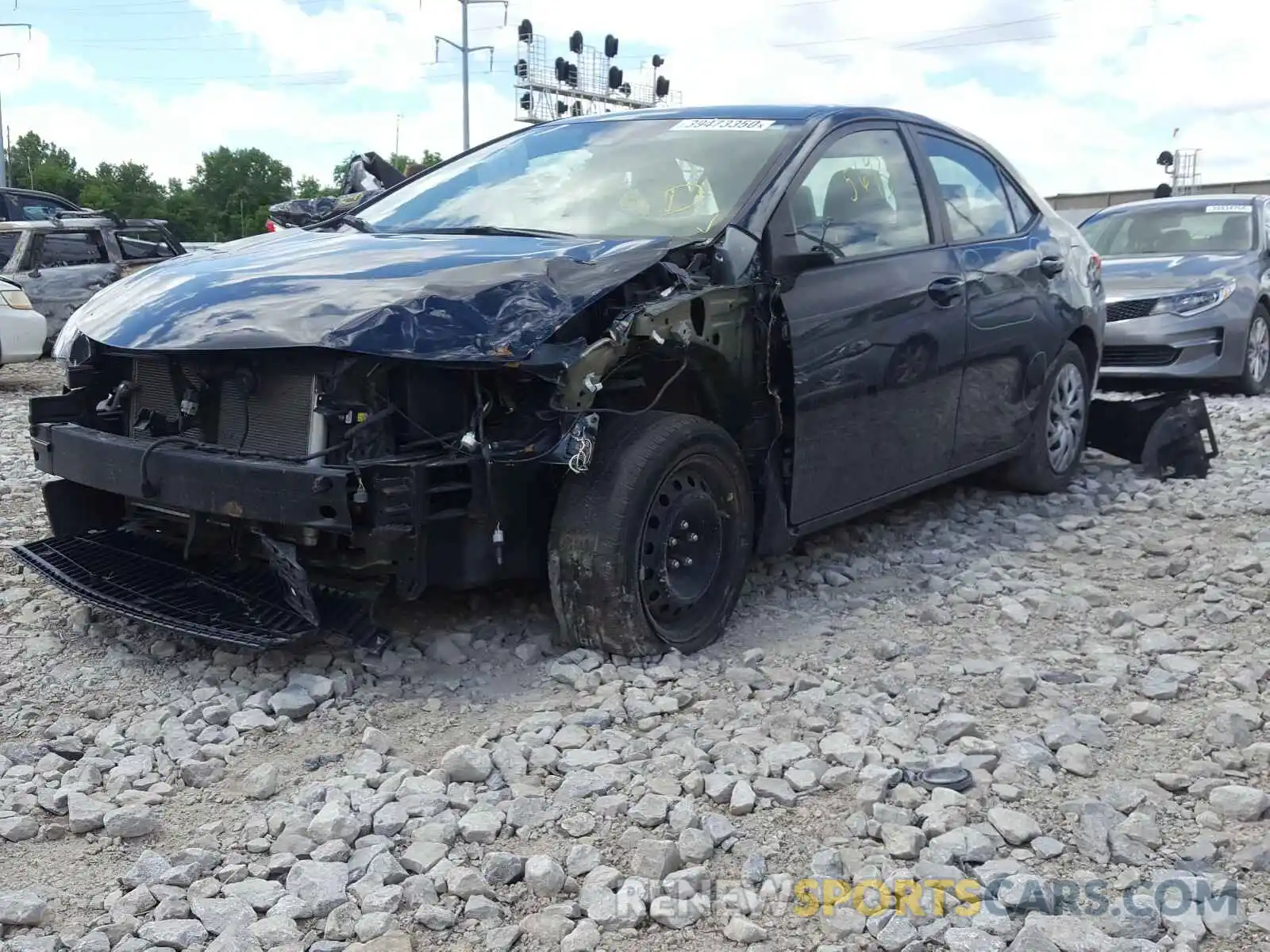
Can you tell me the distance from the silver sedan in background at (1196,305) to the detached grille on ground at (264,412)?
7435mm

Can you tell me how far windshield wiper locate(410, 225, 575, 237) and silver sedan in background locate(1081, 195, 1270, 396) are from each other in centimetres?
646

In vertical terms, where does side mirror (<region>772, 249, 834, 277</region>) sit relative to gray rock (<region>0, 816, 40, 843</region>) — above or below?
above

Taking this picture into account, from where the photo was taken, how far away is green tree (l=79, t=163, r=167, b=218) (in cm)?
6888

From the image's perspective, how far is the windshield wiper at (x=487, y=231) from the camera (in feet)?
13.8

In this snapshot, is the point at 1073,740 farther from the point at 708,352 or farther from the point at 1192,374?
the point at 1192,374

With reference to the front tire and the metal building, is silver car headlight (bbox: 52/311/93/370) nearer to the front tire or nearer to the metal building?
the front tire

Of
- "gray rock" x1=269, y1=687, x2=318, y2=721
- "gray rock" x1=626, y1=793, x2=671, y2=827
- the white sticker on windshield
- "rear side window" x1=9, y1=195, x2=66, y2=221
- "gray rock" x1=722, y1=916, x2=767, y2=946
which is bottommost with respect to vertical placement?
"gray rock" x1=722, y1=916, x2=767, y2=946

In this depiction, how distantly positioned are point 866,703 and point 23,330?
9.88 metres

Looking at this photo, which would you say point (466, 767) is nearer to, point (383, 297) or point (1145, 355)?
point (383, 297)

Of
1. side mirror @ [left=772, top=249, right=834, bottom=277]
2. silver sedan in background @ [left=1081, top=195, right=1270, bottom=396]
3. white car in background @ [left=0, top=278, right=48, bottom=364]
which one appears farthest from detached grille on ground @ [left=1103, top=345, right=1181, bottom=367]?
white car in background @ [left=0, top=278, right=48, bottom=364]

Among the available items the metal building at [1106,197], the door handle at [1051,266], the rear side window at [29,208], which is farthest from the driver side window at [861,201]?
the metal building at [1106,197]

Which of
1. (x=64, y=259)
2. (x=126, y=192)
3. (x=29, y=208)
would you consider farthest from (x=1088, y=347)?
(x=126, y=192)

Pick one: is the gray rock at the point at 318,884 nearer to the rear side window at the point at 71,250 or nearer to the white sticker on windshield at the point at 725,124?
the white sticker on windshield at the point at 725,124

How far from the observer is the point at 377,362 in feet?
11.2
